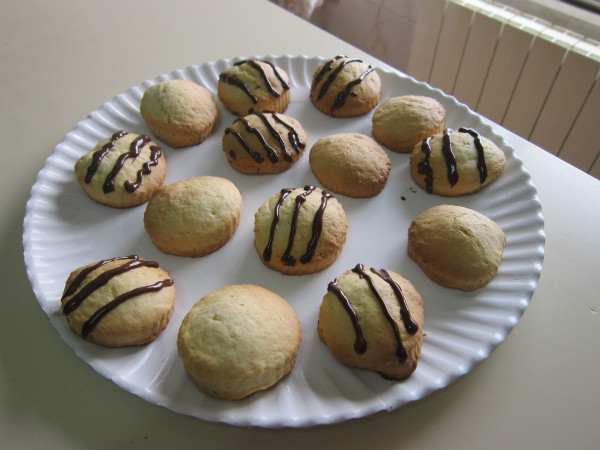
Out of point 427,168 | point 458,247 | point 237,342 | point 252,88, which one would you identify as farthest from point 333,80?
point 237,342

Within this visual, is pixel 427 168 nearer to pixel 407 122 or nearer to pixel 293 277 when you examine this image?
pixel 407 122

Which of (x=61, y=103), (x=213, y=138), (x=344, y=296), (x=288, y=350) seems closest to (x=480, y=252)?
(x=344, y=296)

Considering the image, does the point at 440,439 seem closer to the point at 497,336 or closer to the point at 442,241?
the point at 497,336

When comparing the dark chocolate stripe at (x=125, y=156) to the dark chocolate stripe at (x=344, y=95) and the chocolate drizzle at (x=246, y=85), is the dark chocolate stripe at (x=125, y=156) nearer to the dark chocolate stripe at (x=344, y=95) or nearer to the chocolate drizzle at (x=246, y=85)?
the chocolate drizzle at (x=246, y=85)

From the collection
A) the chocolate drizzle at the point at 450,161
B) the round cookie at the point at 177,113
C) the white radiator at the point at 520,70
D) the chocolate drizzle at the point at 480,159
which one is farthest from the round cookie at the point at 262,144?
the white radiator at the point at 520,70

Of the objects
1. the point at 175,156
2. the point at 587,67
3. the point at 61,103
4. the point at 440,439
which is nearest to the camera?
the point at 440,439

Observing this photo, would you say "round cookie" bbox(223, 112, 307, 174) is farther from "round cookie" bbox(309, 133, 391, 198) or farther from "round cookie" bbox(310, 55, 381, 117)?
"round cookie" bbox(310, 55, 381, 117)

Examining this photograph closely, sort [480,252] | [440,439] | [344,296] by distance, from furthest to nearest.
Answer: [480,252]
[344,296]
[440,439]
